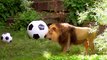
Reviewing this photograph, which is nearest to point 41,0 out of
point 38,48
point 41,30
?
point 41,30

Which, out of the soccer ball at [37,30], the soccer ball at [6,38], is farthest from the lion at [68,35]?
the soccer ball at [6,38]

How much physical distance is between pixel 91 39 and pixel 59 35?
0.71 m

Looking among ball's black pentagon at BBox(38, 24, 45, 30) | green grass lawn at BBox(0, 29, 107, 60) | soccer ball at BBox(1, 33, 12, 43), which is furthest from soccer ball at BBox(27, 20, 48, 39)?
soccer ball at BBox(1, 33, 12, 43)

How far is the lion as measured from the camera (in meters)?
8.52

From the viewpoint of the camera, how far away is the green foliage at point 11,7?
1128 cm

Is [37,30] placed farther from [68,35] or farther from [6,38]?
[68,35]

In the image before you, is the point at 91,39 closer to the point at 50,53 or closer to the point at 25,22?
the point at 50,53

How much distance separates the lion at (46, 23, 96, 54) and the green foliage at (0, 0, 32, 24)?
2999 mm

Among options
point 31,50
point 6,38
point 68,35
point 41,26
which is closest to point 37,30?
point 41,26

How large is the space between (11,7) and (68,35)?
336 cm

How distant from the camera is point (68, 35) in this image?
856 cm

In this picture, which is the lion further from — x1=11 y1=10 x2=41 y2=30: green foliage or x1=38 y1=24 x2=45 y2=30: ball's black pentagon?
x1=11 y1=10 x2=41 y2=30: green foliage

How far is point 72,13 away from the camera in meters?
→ 11.3

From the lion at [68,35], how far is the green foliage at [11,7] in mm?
2999
